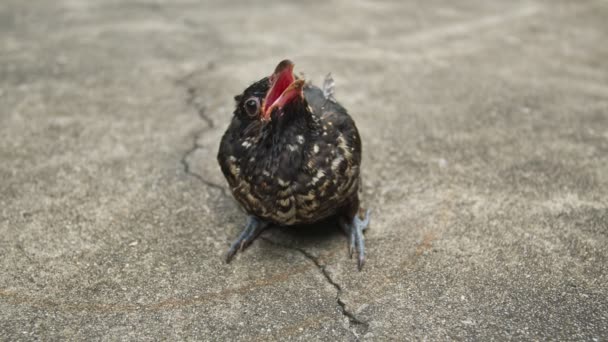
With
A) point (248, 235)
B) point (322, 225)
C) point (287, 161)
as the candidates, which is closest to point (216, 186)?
point (248, 235)

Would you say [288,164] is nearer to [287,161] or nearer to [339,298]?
[287,161]

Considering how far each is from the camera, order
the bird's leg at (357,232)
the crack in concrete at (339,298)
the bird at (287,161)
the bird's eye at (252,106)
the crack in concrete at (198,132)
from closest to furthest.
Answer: the crack in concrete at (339,298) < the bird's eye at (252,106) < the bird at (287,161) < the bird's leg at (357,232) < the crack in concrete at (198,132)

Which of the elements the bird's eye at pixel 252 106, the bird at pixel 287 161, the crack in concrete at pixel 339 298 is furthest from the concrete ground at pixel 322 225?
the bird's eye at pixel 252 106

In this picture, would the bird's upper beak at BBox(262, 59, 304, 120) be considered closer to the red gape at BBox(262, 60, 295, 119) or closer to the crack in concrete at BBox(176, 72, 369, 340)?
the red gape at BBox(262, 60, 295, 119)

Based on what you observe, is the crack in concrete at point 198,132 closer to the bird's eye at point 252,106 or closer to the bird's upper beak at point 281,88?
the bird's eye at point 252,106

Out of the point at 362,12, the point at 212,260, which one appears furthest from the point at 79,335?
the point at 362,12
